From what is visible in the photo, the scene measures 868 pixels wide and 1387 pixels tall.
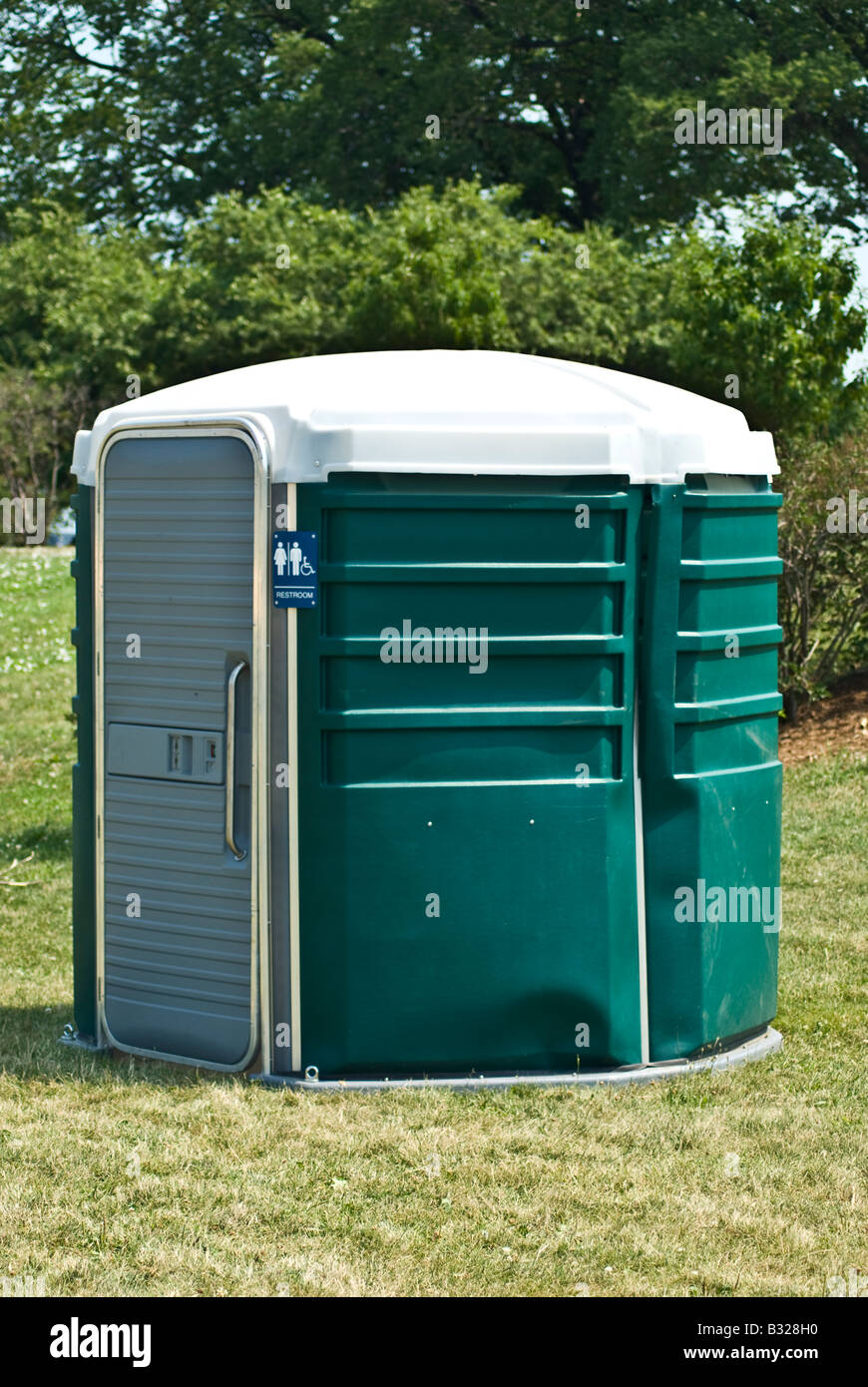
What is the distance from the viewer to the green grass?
448 centimetres

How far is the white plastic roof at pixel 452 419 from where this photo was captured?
5.61 meters

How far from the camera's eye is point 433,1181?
5105 millimetres

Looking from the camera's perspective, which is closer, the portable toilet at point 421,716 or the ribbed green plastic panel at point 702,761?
the portable toilet at point 421,716

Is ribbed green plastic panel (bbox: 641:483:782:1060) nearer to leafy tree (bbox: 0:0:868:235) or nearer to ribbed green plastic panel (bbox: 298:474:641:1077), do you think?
ribbed green plastic panel (bbox: 298:474:641:1077)

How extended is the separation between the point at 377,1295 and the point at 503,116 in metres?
29.9

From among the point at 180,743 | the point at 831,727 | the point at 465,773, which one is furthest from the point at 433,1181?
the point at 831,727

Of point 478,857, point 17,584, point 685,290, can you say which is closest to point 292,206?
point 17,584

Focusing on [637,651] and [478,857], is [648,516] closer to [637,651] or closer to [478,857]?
[637,651]

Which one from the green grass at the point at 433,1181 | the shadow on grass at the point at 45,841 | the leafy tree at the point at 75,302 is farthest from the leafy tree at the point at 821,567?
the leafy tree at the point at 75,302

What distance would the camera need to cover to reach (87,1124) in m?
5.55

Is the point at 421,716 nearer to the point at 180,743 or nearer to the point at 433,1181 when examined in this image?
the point at 180,743

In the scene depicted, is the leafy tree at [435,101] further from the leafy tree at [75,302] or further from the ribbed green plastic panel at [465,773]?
the ribbed green plastic panel at [465,773]

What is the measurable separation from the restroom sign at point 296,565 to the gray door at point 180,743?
5.8 inches

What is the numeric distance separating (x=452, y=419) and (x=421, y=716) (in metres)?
0.99
